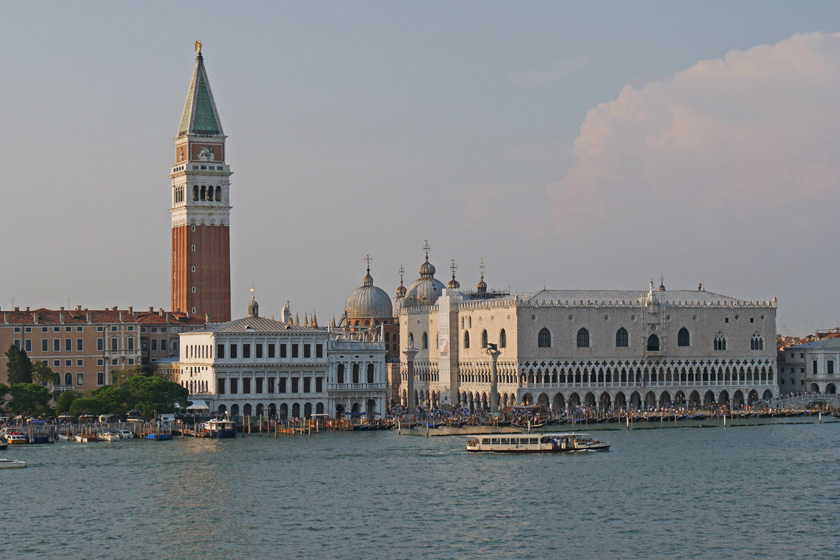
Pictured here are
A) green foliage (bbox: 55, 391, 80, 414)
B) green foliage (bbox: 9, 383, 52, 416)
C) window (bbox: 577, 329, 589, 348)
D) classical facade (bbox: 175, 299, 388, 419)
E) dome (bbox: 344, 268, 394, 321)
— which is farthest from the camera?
dome (bbox: 344, 268, 394, 321)

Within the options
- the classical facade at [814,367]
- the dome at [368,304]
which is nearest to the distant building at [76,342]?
the dome at [368,304]

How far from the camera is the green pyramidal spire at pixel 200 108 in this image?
9588 centimetres

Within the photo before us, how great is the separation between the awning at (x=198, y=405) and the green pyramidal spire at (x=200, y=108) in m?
25.1

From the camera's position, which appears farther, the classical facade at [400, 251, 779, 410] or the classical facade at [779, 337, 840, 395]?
the classical facade at [779, 337, 840, 395]

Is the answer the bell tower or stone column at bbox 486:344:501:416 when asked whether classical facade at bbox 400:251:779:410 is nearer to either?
stone column at bbox 486:344:501:416

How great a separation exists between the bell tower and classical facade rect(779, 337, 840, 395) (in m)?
34.9

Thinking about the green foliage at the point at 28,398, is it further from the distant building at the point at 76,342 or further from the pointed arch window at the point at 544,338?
the pointed arch window at the point at 544,338

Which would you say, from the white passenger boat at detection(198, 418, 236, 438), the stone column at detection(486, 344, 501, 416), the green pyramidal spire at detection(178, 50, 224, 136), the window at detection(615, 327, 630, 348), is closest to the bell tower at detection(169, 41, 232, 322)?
the green pyramidal spire at detection(178, 50, 224, 136)

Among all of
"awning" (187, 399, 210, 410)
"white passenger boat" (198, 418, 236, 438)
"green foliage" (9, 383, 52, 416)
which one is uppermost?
"green foliage" (9, 383, 52, 416)

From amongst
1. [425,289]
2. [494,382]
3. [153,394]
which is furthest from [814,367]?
[153,394]

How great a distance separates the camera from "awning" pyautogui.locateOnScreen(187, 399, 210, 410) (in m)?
74.5

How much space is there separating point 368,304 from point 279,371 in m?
39.3

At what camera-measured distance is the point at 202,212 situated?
95375mm

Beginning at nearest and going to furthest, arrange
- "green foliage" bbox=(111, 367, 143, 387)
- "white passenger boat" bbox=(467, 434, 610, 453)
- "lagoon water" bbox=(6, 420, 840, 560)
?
"lagoon water" bbox=(6, 420, 840, 560) < "white passenger boat" bbox=(467, 434, 610, 453) < "green foliage" bbox=(111, 367, 143, 387)
